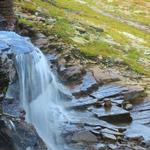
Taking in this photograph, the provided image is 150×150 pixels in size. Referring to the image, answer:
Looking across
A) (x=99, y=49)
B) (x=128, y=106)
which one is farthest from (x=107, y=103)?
(x=99, y=49)

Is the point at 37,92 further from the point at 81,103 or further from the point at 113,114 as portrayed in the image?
the point at 113,114

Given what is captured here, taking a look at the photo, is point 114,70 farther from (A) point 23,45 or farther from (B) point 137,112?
(A) point 23,45

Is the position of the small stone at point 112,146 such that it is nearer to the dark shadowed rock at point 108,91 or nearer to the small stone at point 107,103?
the small stone at point 107,103

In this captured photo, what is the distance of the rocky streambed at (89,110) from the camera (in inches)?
881

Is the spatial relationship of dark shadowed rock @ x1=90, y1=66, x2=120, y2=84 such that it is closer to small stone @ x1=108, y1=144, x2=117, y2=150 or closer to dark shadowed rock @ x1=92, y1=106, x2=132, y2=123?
dark shadowed rock @ x1=92, y1=106, x2=132, y2=123

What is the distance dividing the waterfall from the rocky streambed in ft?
2.09

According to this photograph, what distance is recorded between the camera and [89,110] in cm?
2892

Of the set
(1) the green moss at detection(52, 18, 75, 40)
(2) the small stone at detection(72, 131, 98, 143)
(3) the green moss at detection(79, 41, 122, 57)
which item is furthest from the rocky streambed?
(1) the green moss at detection(52, 18, 75, 40)

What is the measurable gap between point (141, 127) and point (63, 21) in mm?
19780

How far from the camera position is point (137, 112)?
29.8 meters

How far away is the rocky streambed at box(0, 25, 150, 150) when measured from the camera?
22375 mm

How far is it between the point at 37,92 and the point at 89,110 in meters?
3.42

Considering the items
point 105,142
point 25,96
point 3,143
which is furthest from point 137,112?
point 3,143

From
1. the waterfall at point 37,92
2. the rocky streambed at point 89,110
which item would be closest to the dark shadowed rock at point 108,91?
the rocky streambed at point 89,110
